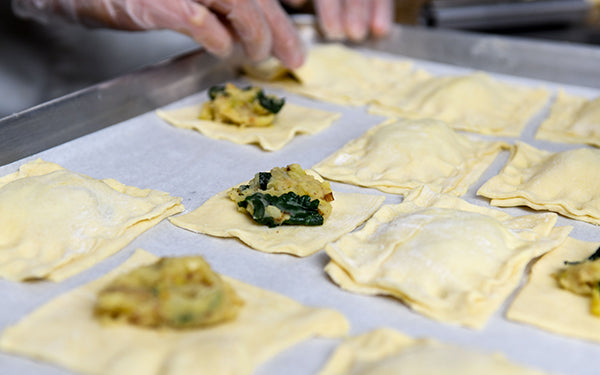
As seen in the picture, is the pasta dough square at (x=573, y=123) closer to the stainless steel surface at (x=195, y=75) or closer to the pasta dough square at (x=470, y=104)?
the pasta dough square at (x=470, y=104)

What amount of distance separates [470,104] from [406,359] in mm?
2415

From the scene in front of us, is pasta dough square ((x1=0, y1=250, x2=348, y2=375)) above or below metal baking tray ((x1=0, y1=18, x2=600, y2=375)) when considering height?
above

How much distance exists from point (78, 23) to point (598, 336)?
3516 millimetres

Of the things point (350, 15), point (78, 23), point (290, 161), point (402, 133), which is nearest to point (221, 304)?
point (290, 161)

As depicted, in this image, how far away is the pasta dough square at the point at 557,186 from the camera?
2682 mm

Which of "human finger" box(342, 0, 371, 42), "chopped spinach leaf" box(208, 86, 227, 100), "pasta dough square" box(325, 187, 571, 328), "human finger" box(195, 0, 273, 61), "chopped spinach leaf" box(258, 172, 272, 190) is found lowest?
"pasta dough square" box(325, 187, 571, 328)

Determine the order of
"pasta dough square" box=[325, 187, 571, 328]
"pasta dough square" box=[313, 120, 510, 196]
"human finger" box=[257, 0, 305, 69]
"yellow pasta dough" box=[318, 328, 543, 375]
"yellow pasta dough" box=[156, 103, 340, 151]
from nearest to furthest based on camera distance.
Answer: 1. "yellow pasta dough" box=[318, 328, 543, 375]
2. "pasta dough square" box=[325, 187, 571, 328]
3. "pasta dough square" box=[313, 120, 510, 196]
4. "yellow pasta dough" box=[156, 103, 340, 151]
5. "human finger" box=[257, 0, 305, 69]

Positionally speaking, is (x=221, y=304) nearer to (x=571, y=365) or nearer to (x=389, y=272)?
(x=389, y=272)

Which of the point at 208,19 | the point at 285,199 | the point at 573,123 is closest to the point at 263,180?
the point at 285,199

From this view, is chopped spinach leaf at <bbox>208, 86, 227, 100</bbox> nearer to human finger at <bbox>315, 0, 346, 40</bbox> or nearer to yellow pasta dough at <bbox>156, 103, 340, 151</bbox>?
yellow pasta dough at <bbox>156, 103, 340, 151</bbox>

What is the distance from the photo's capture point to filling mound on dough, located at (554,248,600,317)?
79.7 inches

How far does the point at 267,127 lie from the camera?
354cm

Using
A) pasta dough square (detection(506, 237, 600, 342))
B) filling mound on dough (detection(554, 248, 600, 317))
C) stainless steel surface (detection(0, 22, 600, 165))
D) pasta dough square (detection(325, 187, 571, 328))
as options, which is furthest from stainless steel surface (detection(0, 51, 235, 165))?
filling mound on dough (detection(554, 248, 600, 317))

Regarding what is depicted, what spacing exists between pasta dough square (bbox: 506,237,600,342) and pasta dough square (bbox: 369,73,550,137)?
1.46 m
